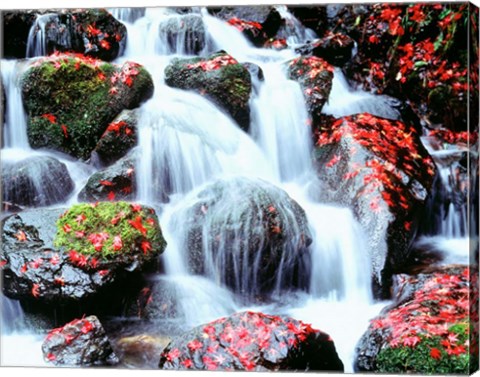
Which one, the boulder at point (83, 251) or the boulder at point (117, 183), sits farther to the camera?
the boulder at point (117, 183)

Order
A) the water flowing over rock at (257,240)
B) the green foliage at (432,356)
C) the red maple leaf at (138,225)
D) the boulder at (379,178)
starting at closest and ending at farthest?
the green foliage at (432,356)
the boulder at (379,178)
the water flowing over rock at (257,240)
the red maple leaf at (138,225)

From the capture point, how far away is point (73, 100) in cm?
516

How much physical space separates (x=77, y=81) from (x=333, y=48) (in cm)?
166

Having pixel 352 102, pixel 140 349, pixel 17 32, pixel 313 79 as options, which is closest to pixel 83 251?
pixel 140 349

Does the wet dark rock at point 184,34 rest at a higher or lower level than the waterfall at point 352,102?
higher

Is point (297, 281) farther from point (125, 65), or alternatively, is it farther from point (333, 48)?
point (125, 65)

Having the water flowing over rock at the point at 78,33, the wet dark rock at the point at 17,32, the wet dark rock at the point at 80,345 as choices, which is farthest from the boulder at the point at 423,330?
the wet dark rock at the point at 17,32

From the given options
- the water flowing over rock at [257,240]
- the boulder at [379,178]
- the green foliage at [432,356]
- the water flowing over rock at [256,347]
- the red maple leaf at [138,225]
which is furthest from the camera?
the red maple leaf at [138,225]

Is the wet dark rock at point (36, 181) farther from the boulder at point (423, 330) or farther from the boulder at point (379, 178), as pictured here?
the boulder at point (423, 330)

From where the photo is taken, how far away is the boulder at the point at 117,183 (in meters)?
4.98

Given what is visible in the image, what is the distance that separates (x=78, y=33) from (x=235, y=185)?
143 cm

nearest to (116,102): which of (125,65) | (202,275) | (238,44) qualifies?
(125,65)

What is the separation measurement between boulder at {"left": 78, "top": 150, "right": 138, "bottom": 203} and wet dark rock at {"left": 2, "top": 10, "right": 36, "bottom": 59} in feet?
3.17

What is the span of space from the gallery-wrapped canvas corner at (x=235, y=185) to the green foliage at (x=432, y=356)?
0.05 ft
